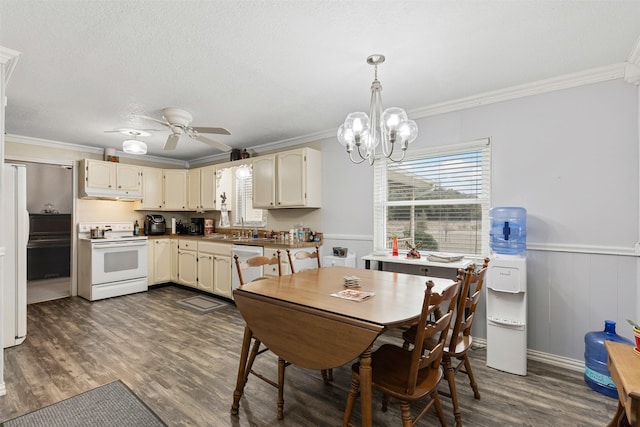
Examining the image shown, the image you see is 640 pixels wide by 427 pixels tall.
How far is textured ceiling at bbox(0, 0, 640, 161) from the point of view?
5.48 ft

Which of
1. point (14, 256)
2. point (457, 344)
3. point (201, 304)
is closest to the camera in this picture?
point (457, 344)

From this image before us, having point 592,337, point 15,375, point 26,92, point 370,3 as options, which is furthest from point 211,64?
point 592,337

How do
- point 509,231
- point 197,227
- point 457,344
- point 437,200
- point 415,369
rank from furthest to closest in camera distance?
point 197,227 < point 437,200 < point 509,231 < point 457,344 < point 415,369

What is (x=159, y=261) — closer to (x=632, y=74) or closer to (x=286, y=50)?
(x=286, y=50)

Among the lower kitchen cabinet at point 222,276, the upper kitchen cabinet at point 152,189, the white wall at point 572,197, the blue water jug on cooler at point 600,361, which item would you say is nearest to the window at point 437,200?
the white wall at point 572,197

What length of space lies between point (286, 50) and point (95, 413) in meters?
2.65

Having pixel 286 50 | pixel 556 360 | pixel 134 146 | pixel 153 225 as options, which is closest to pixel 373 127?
pixel 286 50

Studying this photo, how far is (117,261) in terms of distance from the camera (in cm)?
454

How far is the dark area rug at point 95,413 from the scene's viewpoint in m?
1.81

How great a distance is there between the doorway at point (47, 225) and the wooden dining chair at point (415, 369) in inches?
237

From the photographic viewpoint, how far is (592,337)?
2.23 metres

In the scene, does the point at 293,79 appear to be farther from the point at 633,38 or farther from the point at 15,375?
the point at 15,375

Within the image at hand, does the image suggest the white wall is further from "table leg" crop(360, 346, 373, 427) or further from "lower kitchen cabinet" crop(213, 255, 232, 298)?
"lower kitchen cabinet" crop(213, 255, 232, 298)

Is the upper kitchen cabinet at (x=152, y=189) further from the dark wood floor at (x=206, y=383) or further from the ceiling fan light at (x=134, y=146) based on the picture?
the dark wood floor at (x=206, y=383)
